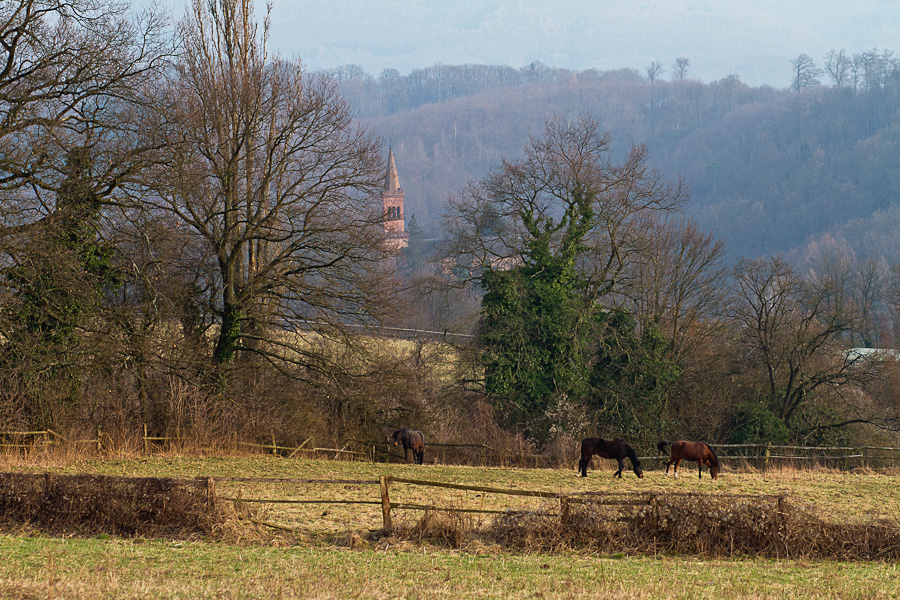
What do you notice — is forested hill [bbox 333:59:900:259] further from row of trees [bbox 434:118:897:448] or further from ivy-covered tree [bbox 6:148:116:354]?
ivy-covered tree [bbox 6:148:116:354]

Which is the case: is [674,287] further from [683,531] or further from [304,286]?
[683,531]

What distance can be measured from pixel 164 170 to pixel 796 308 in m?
27.8

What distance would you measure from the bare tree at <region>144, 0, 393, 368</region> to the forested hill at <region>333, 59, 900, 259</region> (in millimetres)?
72427

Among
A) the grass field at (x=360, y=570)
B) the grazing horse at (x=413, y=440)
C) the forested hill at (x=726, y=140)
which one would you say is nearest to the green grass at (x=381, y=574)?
the grass field at (x=360, y=570)

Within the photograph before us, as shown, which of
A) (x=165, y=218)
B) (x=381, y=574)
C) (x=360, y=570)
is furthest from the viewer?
(x=165, y=218)

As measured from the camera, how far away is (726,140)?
6137 inches

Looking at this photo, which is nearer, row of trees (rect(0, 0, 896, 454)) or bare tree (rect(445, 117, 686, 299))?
row of trees (rect(0, 0, 896, 454))

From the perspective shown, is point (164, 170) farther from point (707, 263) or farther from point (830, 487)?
point (707, 263)

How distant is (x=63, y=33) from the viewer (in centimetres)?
2200

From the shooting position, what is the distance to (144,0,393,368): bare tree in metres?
26.3

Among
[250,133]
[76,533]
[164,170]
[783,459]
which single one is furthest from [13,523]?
[783,459]

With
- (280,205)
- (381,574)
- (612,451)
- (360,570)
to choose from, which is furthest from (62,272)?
(612,451)

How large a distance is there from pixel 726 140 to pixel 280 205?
14407 centimetres

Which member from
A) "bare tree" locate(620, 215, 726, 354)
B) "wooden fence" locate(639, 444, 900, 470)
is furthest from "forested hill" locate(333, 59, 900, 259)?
"wooden fence" locate(639, 444, 900, 470)
